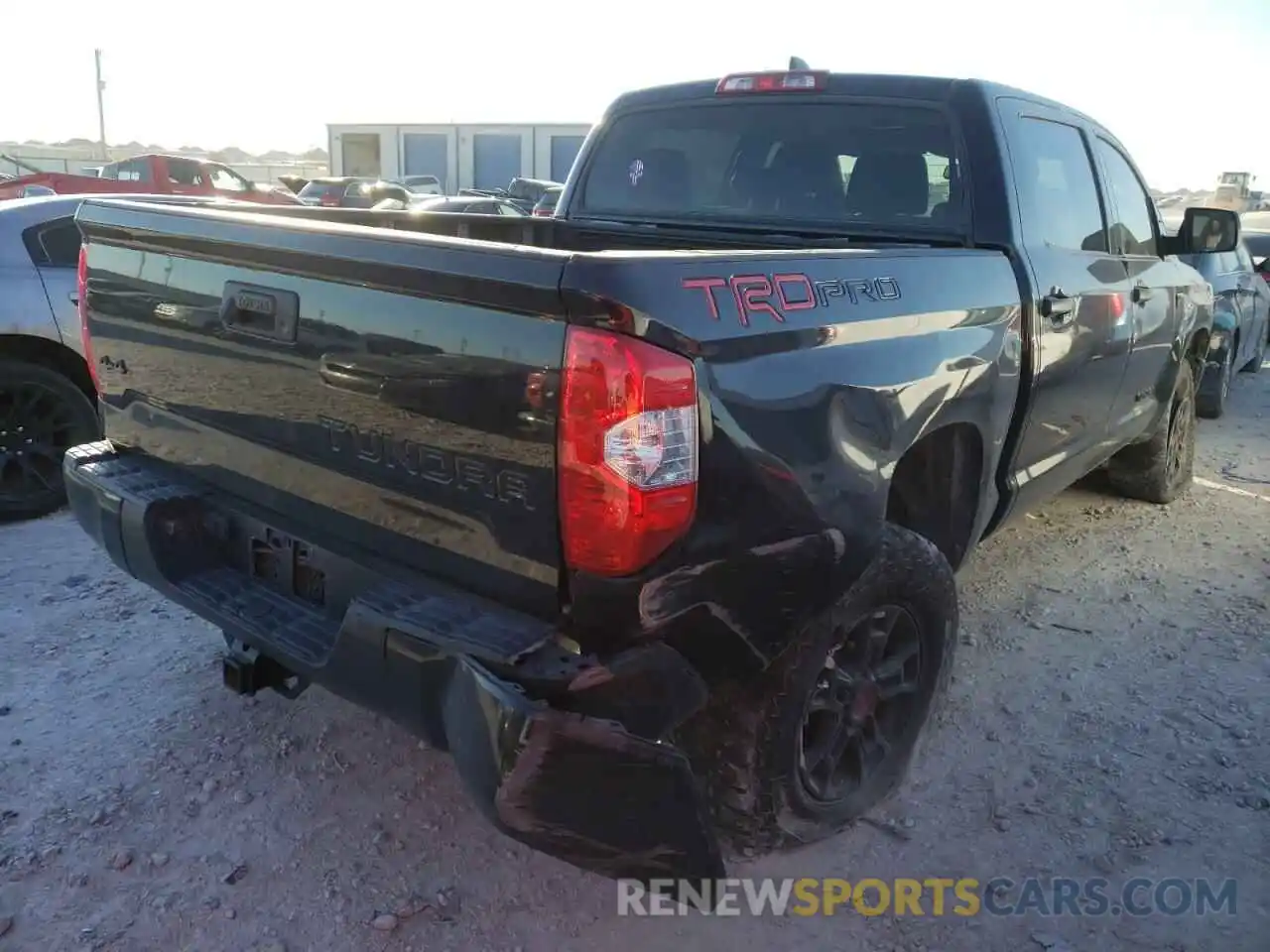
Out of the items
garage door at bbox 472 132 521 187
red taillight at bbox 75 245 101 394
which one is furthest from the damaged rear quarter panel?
garage door at bbox 472 132 521 187

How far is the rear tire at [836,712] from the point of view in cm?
238

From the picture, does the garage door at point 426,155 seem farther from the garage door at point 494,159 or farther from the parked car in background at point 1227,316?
the parked car in background at point 1227,316

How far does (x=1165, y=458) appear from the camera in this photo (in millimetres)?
5691

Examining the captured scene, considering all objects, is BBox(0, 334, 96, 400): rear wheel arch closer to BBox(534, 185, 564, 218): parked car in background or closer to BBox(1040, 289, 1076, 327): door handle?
BBox(534, 185, 564, 218): parked car in background

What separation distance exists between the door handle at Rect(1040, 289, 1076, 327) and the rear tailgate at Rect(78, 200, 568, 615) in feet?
6.82

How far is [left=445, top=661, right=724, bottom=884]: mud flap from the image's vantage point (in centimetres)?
182

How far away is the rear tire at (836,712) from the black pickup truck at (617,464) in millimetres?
10

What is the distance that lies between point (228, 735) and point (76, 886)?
0.71 metres

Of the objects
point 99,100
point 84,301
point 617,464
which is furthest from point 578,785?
point 99,100

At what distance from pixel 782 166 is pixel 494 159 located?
36.8 m

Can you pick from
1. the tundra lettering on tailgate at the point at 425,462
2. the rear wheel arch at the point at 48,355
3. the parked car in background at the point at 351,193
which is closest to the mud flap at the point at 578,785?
the tundra lettering on tailgate at the point at 425,462

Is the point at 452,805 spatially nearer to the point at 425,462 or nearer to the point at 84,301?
the point at 425,462

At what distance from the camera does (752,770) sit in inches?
94.0

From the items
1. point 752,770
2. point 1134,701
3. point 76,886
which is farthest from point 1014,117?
point 76,886
